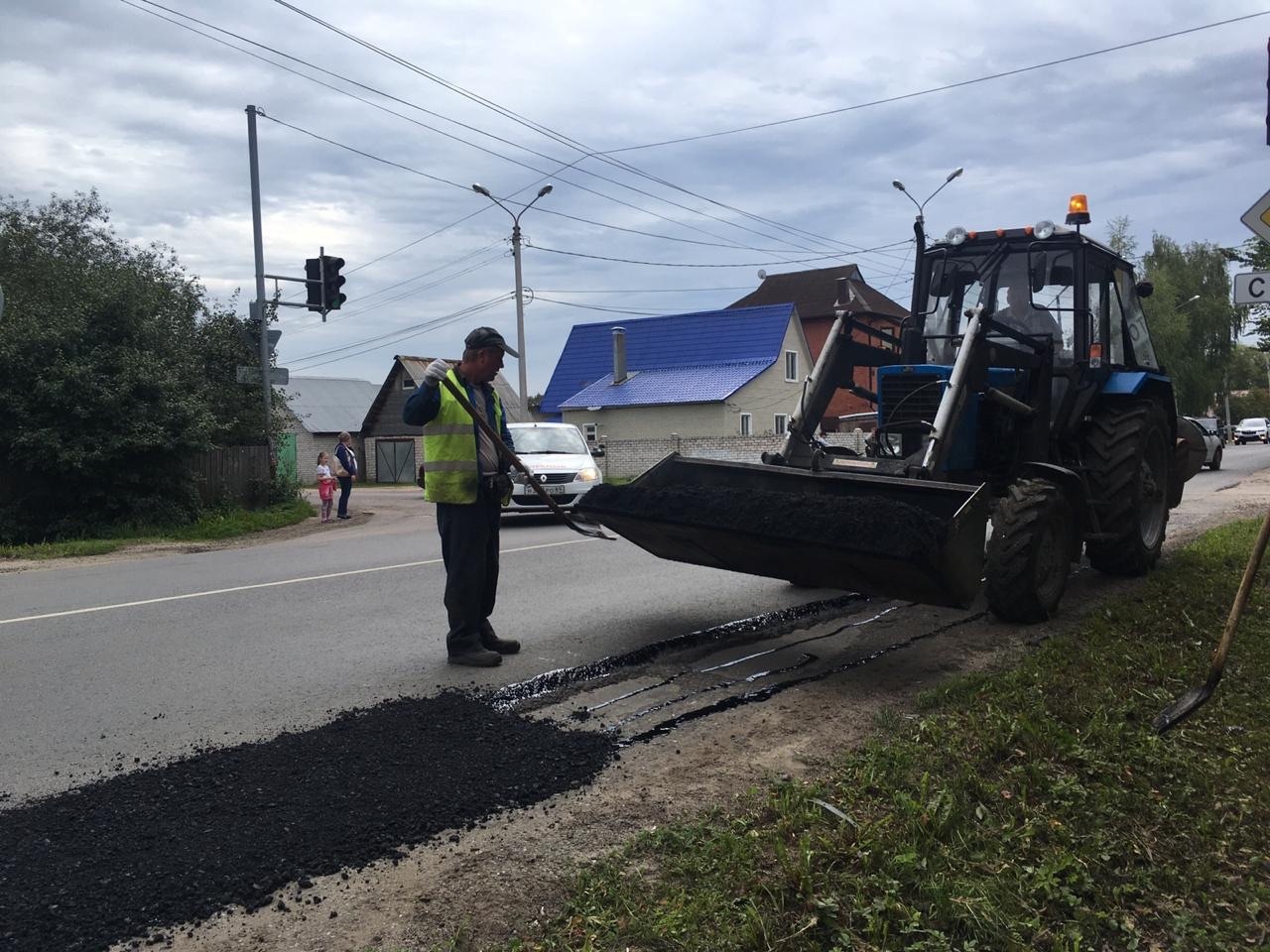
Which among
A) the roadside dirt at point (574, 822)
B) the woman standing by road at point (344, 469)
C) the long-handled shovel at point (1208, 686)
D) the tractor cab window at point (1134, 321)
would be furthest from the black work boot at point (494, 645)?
the woman standing by road at point (344, 469)

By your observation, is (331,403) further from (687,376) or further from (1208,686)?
(1208,686)

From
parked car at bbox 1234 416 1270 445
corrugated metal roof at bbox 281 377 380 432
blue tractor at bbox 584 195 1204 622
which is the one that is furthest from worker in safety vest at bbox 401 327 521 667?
parked car at bbox 1234 416 1270 445

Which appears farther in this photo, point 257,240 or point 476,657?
point 257,240

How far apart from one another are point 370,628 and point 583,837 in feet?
13.4

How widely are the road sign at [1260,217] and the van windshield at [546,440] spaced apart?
11204 millimetres

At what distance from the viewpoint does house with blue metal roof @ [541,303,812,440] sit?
38625mm

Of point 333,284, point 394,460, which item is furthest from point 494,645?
point 394,460

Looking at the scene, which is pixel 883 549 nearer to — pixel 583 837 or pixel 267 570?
A: pixel 583 837

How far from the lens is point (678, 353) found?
4188 cm

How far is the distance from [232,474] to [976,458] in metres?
15.9

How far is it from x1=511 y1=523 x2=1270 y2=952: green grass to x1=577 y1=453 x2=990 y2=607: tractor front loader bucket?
0.77m

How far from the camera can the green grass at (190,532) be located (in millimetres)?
14648

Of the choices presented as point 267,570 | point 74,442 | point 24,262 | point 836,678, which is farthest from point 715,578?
point 24,262

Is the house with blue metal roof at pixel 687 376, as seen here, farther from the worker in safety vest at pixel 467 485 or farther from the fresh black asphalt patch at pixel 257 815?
the fresh black asphalt patch at pixel 257 815
